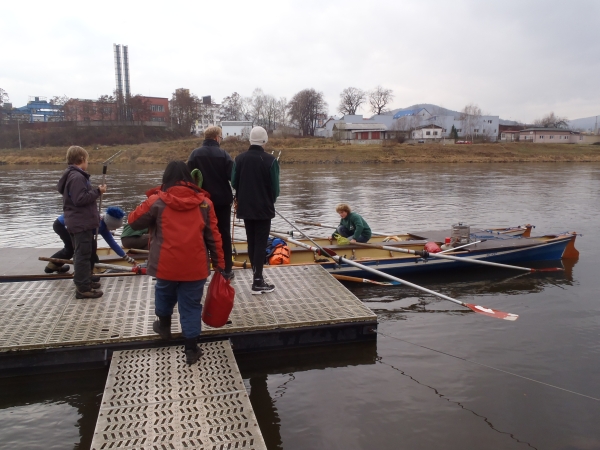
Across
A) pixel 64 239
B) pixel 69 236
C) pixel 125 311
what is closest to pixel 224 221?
pixel 125 311

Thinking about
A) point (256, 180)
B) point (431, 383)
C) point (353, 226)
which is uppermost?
point (256, 180)

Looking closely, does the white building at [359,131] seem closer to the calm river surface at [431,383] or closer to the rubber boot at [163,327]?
the calm river surface at [431,383]

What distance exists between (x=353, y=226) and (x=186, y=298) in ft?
19.4

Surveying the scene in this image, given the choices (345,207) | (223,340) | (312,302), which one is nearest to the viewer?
(223,340)

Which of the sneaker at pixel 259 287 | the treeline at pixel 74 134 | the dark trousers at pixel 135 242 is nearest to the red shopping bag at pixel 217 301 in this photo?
the sneaker at pixel 259 287

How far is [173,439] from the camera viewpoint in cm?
366

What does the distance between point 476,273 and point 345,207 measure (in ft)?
10.5

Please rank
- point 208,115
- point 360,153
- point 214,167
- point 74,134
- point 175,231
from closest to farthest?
1. point 175,231
2. point 214,167
3. point 360,153
4. point 74,134
5. point 208,115

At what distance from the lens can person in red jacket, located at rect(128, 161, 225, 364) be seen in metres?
4.44

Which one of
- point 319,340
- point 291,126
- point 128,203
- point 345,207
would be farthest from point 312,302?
point 291,126

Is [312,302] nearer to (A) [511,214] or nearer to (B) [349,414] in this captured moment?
(B) [349,414]

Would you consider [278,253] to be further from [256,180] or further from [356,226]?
[256,180]

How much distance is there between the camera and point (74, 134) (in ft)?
267

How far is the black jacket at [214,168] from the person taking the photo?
6.04m
